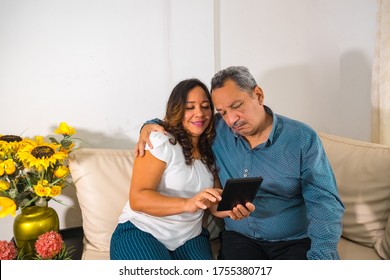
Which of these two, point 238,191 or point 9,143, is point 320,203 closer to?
point 238,191

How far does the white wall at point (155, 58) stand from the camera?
157 cm

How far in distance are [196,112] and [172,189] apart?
0.30 metres

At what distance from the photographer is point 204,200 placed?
118 centimetres

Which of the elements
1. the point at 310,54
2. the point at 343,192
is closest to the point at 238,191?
the point at 343,192

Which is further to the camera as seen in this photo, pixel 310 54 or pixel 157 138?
pixel 310 54

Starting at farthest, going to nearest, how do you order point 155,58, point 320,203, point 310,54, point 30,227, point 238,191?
1. point 310,54
2. point 155,58
3. point 30,227
4. point 320,203
5. point 238,191

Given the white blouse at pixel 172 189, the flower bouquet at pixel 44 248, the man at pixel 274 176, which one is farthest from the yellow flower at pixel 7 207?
the man at pixel 274 176

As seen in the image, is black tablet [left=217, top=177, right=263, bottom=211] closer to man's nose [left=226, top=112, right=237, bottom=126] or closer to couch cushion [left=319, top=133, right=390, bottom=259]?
man's nose [left=226, top=112, right=237, bottom=126]

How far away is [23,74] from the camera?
1573mm

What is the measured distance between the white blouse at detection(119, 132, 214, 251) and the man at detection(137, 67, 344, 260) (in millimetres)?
83

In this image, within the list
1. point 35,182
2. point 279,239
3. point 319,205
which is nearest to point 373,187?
point 319,205

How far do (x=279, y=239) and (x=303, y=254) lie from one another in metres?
0.10

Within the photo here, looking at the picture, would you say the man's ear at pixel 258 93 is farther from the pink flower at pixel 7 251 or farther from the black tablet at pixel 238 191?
the pink flower at pixel 7 251

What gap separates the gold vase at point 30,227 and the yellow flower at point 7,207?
9 cm
